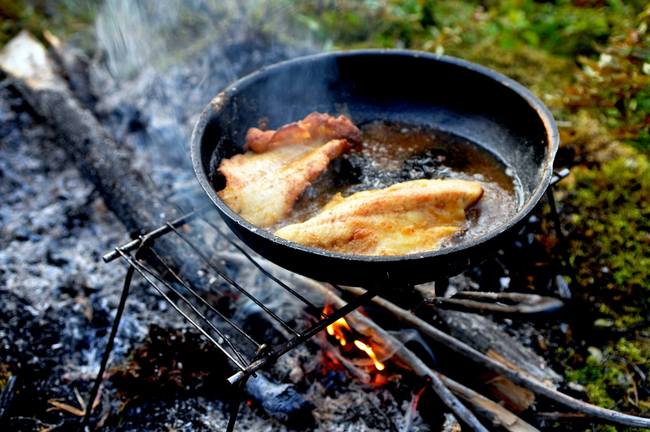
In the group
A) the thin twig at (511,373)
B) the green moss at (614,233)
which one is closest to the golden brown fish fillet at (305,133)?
the thin twig at (511,373)

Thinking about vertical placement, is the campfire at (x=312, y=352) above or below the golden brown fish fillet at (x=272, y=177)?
below

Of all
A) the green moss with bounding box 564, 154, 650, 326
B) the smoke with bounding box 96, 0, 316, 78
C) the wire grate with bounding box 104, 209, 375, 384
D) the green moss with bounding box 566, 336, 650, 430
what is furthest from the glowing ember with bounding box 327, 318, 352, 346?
the smoke with bounding box 96, 0, 316, 78

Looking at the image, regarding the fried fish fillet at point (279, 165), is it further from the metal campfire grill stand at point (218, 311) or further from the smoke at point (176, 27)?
the smoke at point (176, 27)

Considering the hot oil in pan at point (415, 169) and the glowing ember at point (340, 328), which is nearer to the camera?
the hot oil in pan at point (415, 169)

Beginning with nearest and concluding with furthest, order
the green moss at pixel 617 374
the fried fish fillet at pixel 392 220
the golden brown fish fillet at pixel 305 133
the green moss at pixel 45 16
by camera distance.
→ the fried fish fillet at pixel 392 220, the golden brown fish fillet at pixel 305 133, the green moss at pixel 617 374, the green moss at pixel 45 16

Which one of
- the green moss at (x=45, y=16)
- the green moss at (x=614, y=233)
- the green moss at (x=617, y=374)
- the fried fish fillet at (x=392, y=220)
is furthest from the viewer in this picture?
the green moss at (x=45, y=16)

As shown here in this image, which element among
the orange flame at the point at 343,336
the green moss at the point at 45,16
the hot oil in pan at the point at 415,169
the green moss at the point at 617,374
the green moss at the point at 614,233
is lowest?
the green moss at the point at 617,374
